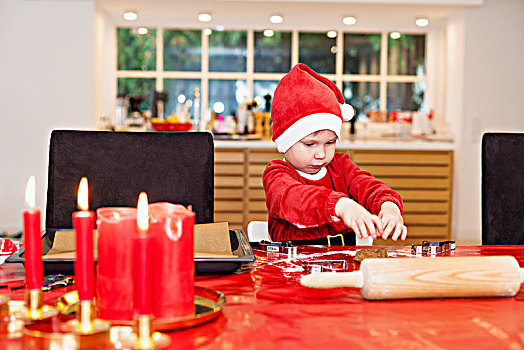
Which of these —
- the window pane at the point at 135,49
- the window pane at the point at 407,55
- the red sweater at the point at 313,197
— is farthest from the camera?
the window pane at the point at 407,55

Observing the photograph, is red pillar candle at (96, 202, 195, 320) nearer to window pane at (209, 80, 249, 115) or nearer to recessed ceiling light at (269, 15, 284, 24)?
recessed ceiling light at (269, 15, 284, 24)

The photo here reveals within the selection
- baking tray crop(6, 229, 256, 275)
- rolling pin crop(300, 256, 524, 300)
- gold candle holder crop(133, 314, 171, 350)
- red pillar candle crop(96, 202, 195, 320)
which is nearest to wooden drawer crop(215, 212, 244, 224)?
baking tray crop(6, 229, 256, 275)

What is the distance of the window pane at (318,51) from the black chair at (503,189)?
358 centimetres

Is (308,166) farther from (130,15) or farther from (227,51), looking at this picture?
(227,51)

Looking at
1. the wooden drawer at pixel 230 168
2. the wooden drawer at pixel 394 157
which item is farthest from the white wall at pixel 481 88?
the wooden drawer at pixel 230 168

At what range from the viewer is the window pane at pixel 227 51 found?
536cm

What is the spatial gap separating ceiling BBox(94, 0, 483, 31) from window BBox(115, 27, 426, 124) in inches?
3.8

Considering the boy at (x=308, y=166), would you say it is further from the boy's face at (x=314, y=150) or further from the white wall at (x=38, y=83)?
the white wall at (x=38, y=83)

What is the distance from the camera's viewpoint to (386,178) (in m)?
4.66

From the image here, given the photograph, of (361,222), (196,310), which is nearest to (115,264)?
(196,310)

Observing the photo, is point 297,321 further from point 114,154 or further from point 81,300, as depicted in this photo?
point 114,154

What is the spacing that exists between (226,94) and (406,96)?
1.54 meters

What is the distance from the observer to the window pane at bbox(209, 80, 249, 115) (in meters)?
5.38

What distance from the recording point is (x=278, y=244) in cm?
142
